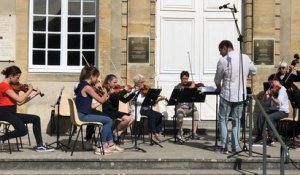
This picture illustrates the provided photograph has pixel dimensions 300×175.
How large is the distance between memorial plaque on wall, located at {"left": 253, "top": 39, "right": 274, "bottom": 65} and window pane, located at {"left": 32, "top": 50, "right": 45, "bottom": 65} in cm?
483

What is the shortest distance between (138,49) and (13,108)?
3760mm

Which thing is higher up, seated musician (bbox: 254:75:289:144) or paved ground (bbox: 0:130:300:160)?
seated musician (bbox: 254:75:289:144)

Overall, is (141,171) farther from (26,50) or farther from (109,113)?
(26,50)

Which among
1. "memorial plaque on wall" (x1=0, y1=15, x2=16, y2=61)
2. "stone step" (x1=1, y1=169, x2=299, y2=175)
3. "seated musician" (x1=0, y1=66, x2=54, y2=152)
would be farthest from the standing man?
"memorial plaque on wall" (x1=0, y1=15, x2=16, y2=61)

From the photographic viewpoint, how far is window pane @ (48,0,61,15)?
40.9ft

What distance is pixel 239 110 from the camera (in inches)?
361

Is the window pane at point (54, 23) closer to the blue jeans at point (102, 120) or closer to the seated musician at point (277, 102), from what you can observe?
the blue jeans at point (102, 120)

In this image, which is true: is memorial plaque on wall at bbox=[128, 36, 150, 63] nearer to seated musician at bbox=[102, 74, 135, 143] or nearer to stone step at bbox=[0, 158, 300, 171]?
seated musician at bbox=[102, 74, 135, 143]

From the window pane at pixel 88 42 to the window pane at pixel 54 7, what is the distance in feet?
2.72

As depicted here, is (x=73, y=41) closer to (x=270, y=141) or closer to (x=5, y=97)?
(x=5, y=97)

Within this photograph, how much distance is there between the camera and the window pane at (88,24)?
12523 mm

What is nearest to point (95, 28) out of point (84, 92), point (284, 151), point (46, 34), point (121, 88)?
point (46, 34)

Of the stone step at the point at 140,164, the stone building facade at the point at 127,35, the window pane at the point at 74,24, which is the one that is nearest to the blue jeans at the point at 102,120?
the stone step at the point at 140,164

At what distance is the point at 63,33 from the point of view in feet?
40.8
